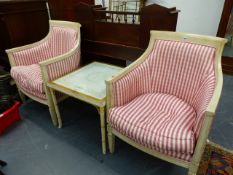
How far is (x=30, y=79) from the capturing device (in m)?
1.72

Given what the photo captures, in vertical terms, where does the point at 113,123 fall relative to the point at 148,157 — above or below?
→ above

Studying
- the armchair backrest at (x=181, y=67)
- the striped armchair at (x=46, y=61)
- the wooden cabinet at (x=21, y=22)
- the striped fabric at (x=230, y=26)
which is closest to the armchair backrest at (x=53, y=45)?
the striped armchair at (x=46, y=61)

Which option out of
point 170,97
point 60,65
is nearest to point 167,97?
point 170,97

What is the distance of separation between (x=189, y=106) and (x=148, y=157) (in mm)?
528

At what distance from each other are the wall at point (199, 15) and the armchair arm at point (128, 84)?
235cm

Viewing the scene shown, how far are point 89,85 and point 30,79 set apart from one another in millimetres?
628

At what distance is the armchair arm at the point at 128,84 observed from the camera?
4.06 feet

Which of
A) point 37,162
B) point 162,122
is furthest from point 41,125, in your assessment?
point 162,122

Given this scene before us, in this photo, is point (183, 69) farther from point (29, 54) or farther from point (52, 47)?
point (29, 54)

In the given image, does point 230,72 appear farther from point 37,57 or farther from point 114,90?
point 37,57

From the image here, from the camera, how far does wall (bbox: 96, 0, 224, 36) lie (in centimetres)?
303

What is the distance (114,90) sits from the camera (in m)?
1.24

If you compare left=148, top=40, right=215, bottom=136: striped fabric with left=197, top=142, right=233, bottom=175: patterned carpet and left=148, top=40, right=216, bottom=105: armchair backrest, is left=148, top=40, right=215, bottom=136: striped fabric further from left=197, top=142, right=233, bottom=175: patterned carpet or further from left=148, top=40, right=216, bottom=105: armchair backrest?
left=197, top=142, right=233, bottom=175: patterned carpet

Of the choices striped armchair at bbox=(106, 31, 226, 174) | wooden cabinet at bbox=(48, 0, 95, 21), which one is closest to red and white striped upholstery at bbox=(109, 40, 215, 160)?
striped armchair at bbox=(106, 31, 226, 174)
